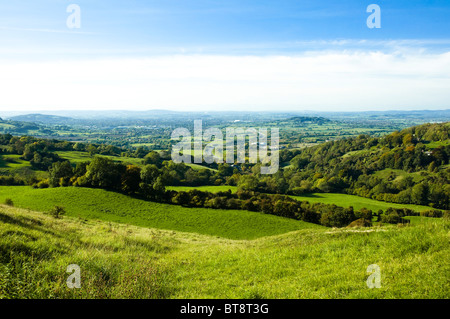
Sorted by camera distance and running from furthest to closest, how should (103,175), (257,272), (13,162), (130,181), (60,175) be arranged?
(13,162) < (60,175) < (130,181) < (103,175) < (257,272)

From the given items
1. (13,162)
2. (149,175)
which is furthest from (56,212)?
(13,162)

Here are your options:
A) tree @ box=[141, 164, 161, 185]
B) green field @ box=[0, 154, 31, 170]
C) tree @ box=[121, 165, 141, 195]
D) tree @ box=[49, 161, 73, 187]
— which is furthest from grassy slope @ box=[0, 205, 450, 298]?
green field @ box=[0, 154, 31, 170]

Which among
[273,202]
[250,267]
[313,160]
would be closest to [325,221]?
[273,202]

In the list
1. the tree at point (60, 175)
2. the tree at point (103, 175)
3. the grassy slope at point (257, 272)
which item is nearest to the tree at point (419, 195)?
the tree at point (103, 175)

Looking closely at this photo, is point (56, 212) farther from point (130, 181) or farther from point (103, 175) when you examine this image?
point (130, 181)

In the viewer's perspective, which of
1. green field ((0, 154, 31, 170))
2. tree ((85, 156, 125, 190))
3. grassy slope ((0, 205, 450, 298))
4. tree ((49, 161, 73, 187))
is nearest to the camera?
grassy slope ((0, 205, 450, 298))

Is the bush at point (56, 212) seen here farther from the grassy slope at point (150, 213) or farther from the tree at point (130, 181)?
the tree at point (130, 181)

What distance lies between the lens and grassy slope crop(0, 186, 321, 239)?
3788 cm

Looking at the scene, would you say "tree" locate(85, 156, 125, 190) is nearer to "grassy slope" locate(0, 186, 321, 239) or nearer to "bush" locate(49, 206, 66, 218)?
"grassy slope" locate(0, 186, 321, 239)

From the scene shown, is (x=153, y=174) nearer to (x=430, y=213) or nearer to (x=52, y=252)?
(x=52, y=252)

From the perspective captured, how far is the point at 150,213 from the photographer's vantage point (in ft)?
139

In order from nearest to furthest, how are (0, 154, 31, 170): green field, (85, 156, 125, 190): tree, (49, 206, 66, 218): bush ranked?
(49, 206, 66, 218): bush < (85, 156, 125, 190): tree < (0, 154, 31, 170): green field
